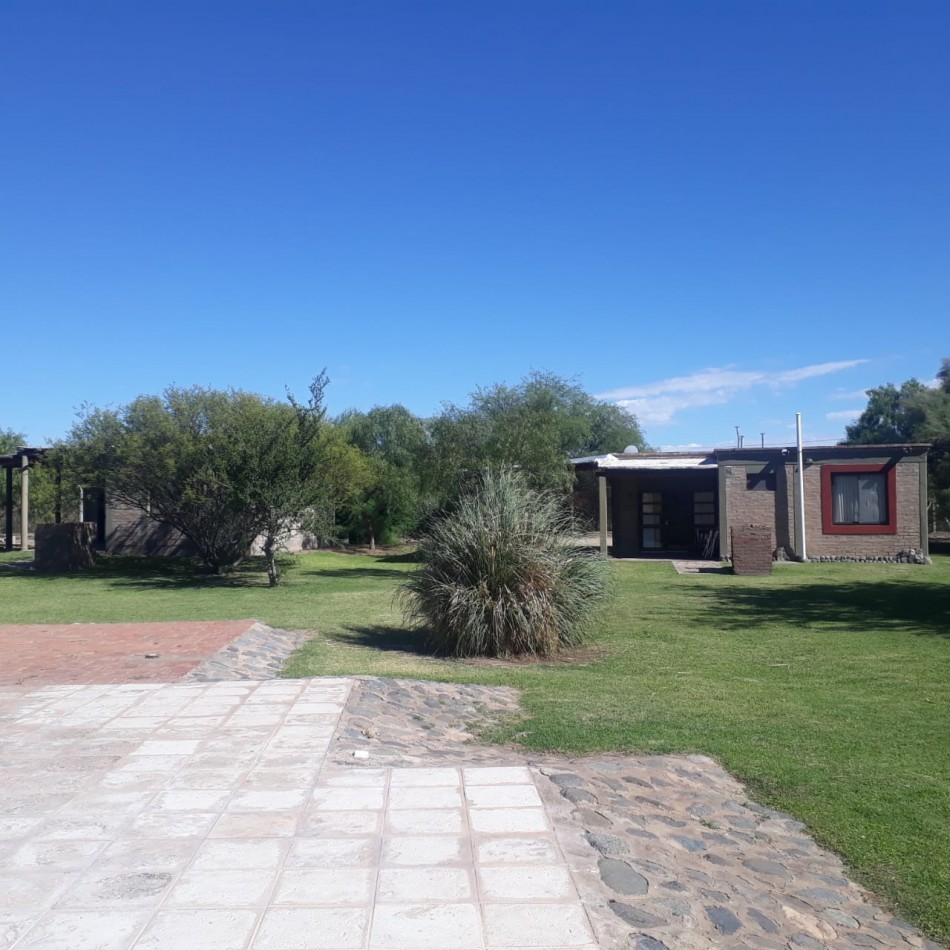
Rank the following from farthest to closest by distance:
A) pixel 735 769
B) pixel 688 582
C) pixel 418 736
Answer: pixel 688 582 → pixel 418 736 → pixel 735 769

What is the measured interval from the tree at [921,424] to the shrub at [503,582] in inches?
799

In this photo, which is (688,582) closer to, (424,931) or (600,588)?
(600,588)

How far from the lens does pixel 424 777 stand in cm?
557

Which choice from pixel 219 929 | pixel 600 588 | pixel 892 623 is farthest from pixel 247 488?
pixel 219 929

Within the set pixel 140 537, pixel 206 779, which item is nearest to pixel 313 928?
pixel 206 779

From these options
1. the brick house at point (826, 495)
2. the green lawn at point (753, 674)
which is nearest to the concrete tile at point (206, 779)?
the green lawn at point (753, 674)

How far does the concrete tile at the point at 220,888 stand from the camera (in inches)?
151

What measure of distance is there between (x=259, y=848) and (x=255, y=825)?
12.5 inches

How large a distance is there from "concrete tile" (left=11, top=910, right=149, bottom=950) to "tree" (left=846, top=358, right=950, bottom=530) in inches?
1101

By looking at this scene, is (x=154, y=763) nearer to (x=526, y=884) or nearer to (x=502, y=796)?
(x=502, y=796)

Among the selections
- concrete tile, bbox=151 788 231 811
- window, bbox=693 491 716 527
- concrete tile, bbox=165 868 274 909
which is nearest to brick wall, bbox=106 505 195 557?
window, bbox=693 491 716 527

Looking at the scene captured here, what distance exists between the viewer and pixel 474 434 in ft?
68.7

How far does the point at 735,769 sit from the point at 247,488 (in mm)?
14114

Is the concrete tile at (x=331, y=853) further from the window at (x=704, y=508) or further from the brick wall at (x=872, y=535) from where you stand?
the window at (x=704, y=508)
